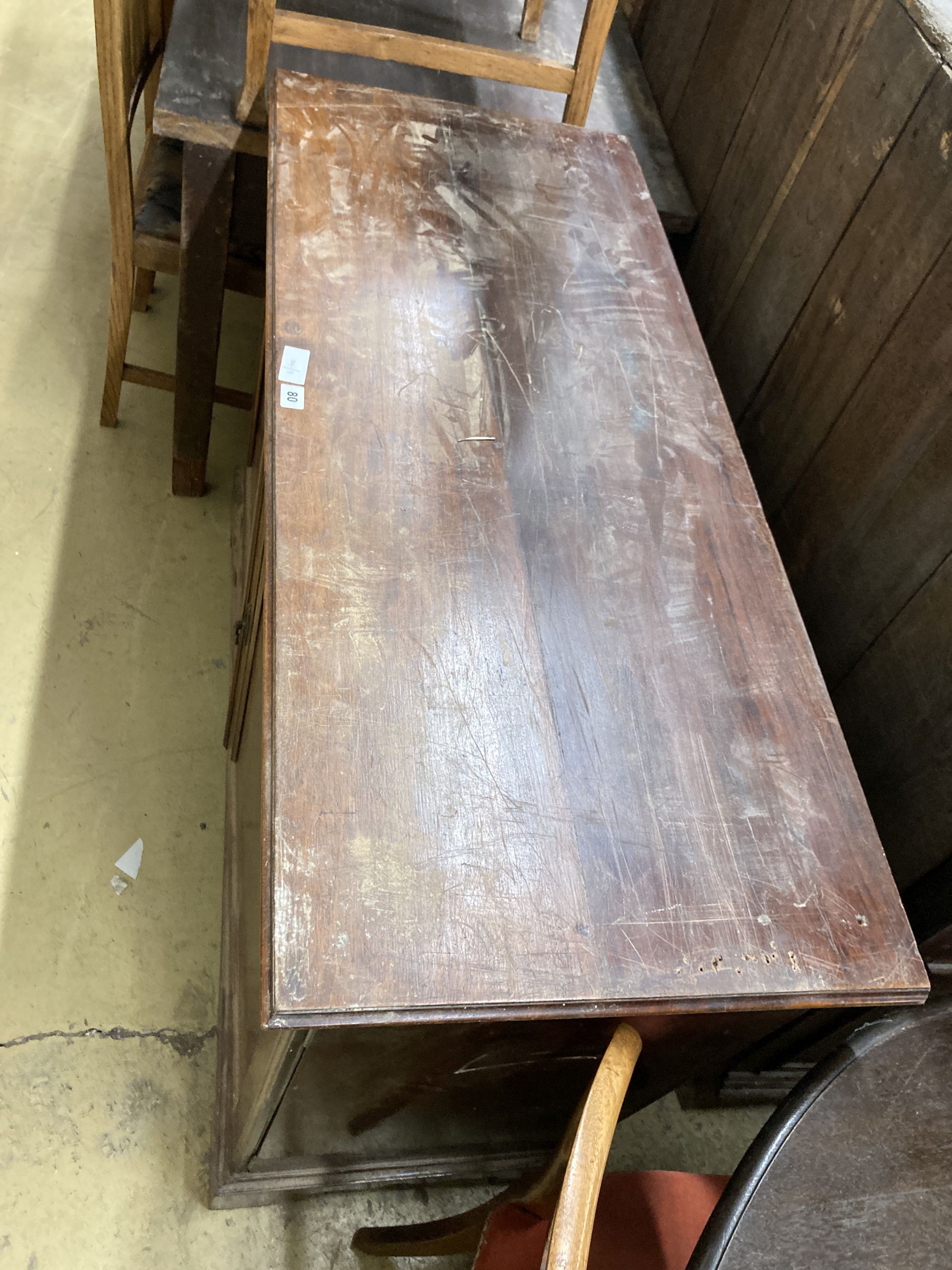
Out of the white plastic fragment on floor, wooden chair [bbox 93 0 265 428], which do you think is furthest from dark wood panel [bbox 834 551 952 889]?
wooden chair [bbox 93 0 265 428]

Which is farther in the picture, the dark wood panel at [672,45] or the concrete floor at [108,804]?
the dark wood panel at [672,45]

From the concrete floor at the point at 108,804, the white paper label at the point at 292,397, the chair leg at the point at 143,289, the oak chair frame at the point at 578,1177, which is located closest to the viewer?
the oak chair frame at the point at 578,1177

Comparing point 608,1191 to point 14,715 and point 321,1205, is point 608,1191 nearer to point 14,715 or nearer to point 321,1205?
point 321,1205

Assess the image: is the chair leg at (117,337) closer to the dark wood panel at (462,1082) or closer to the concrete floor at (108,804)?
the concrete floor at (108,804)

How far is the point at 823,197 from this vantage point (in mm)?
1546

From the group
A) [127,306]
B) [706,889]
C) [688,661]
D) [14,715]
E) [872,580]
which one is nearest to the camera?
[706,889]

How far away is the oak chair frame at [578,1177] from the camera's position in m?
0.72

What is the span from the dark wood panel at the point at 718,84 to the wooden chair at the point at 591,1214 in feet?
5.42

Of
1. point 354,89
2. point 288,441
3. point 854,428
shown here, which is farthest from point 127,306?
point 854,428

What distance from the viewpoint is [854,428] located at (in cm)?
147

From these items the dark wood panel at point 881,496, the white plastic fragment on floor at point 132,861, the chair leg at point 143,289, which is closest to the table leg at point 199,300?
the chair leg at point 143,289

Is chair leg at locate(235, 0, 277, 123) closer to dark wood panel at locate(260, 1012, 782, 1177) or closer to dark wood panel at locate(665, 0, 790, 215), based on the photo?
dark wood panel at locate(665, 0, 790, 215)

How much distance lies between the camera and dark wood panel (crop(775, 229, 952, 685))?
1.30 m

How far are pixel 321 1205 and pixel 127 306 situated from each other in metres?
1.73
